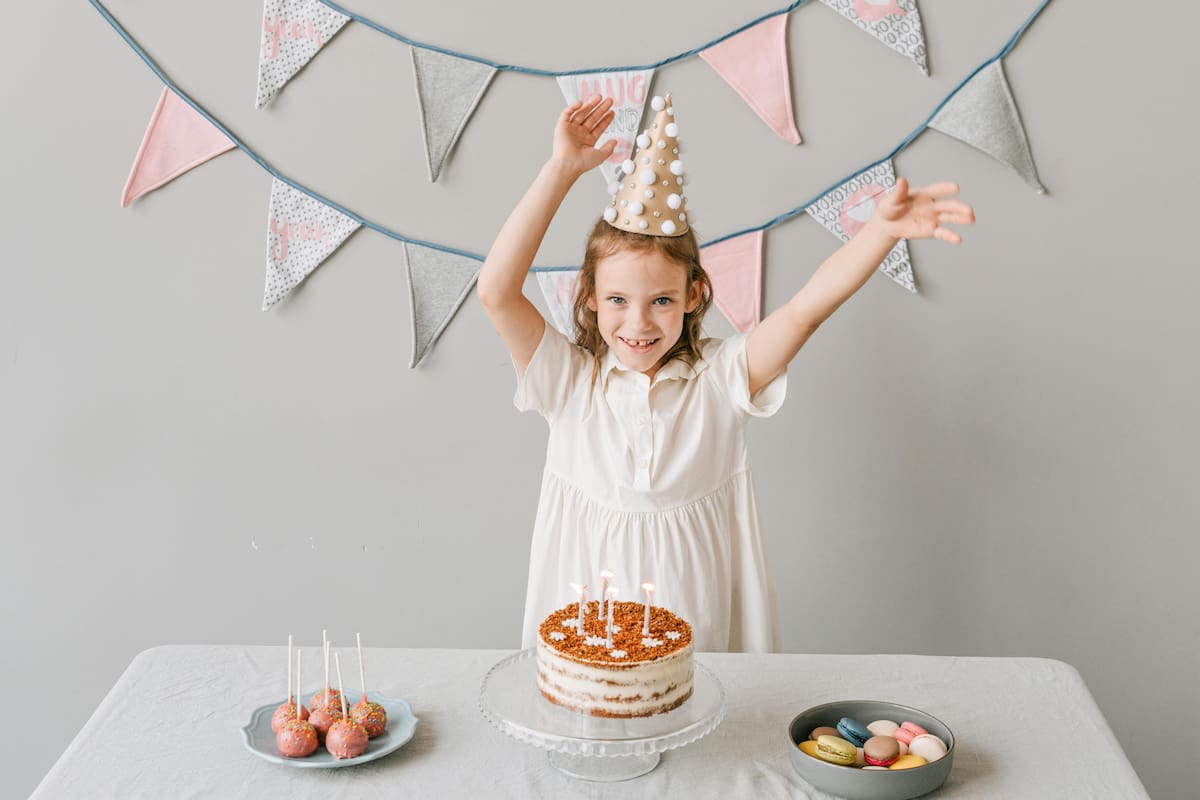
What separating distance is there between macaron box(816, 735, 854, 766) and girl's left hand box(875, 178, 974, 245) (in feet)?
2.10

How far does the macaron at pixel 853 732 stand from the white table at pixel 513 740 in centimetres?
7

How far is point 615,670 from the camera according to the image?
1177 mm

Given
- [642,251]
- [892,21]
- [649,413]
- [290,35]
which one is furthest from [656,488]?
[290,35]

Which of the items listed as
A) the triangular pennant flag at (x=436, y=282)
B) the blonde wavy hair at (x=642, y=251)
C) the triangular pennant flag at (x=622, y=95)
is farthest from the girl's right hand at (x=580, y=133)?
the triangular pennant flag at (x=436, y=282)

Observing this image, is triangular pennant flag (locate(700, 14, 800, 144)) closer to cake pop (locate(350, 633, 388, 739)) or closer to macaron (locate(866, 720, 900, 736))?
macaron (locate(866, 720, 900, 736))

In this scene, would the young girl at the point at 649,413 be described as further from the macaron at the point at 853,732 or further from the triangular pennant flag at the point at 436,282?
the macaron at the point at 853,732

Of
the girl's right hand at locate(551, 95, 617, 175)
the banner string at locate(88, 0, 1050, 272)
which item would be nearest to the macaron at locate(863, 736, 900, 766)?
the girl's right hand at locate(551, 95, 617, 175)

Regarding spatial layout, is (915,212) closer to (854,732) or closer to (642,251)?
(642,251)

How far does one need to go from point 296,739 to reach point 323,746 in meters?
0.05

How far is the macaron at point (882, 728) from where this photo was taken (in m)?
1.22

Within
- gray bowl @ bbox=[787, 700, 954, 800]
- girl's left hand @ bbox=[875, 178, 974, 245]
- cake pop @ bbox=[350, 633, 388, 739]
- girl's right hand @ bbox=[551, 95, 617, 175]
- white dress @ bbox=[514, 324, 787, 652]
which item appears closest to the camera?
gray bowl @ bbox=[787, 700, 954, 800]

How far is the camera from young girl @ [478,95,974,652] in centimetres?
165

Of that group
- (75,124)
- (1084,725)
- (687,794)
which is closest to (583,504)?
(687,794)

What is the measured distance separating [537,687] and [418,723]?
139 mm
